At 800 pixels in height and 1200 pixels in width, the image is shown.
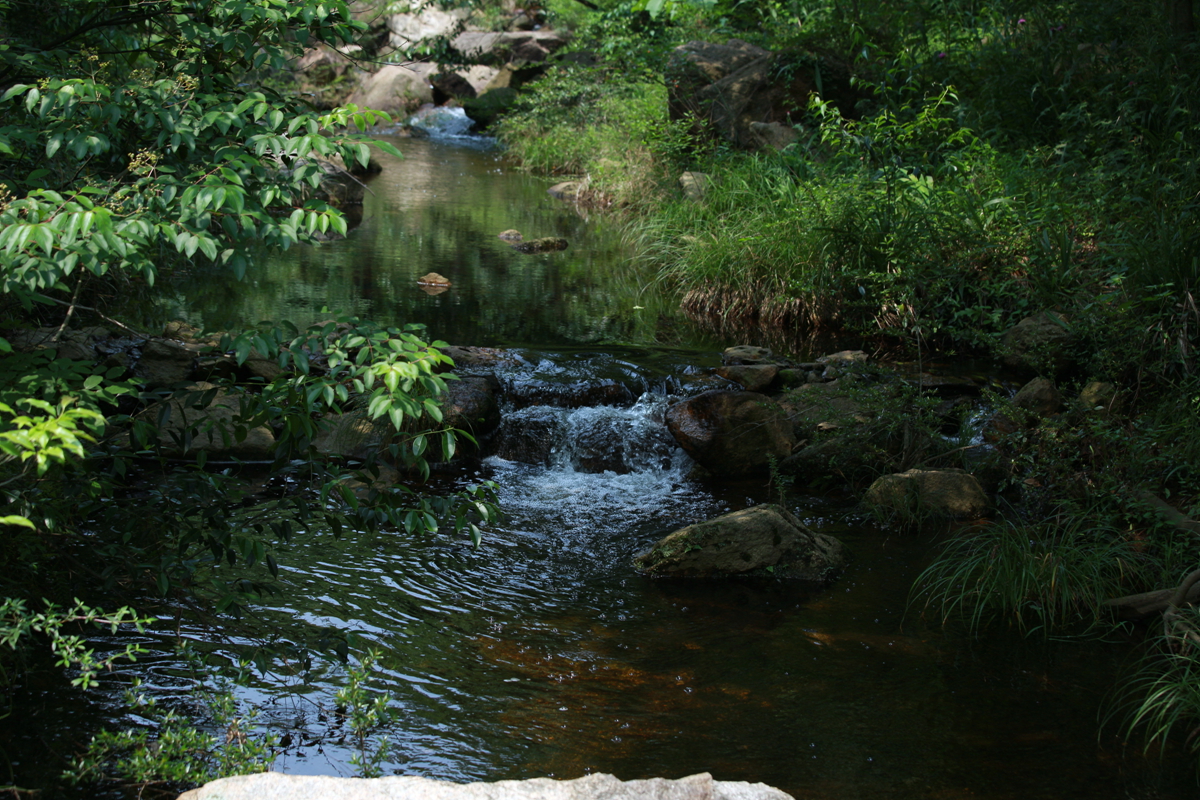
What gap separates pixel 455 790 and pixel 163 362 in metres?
5.24

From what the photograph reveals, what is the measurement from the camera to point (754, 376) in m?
7.65

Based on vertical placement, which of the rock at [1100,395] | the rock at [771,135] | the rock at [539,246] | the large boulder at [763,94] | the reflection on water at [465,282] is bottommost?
the reflection on water at [465,282]

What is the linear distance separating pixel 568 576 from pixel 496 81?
2268 cm

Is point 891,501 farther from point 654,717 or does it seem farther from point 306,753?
point 306,753

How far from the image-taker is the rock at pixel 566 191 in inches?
639

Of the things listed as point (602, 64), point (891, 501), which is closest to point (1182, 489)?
point (891, 501)

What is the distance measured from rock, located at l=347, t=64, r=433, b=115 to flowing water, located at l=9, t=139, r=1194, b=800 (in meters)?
20.9

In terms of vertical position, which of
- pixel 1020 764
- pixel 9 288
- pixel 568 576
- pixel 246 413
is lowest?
pixel 568 576

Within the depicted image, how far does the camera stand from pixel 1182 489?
5320 mm

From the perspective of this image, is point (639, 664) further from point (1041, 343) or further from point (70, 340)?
point (1041, 343)

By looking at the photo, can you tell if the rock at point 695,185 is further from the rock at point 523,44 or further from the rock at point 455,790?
the rock at point 523,44

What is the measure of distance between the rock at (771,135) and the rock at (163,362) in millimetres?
8325

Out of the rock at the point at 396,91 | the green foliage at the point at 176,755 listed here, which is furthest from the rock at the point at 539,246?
the rock at the point at 396,91

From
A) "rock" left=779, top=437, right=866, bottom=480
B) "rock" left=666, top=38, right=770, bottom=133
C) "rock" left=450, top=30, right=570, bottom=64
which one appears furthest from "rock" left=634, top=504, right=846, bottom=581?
"rock" left=450, top=30, right=570, bottom=64
